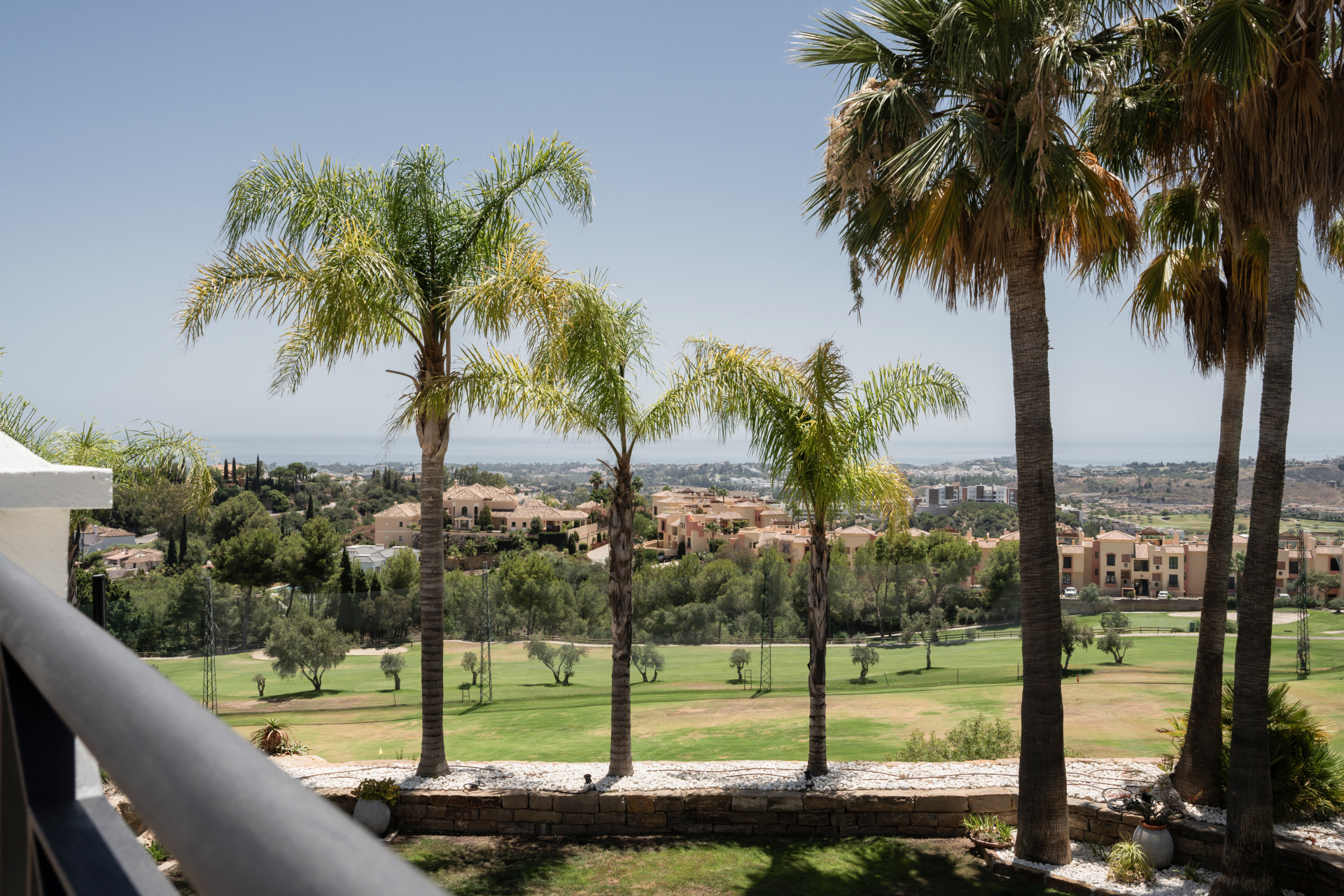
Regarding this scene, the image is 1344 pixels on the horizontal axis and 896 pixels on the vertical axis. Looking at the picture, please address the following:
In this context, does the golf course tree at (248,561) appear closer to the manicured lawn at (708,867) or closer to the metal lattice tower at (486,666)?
the metal lattice tower at (486,666)

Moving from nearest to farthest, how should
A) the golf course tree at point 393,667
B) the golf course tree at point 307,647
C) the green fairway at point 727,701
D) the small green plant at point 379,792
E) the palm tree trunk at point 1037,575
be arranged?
the palm tree trunk at point 1037,575 < the small green plant at point 379,792 < the green fairway at point 727,701 < the golf course tree at point 307,647 < the golf course tree at point 393,667

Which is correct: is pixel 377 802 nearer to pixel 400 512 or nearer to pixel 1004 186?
pixel 1004 186

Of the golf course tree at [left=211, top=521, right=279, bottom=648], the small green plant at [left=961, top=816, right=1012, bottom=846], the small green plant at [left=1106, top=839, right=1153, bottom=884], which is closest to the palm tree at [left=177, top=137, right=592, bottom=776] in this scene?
the small green plant at [left=961, top=816, right=1012, bottom=846]

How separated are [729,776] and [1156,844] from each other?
3.91m

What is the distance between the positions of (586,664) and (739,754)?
6.42 meters

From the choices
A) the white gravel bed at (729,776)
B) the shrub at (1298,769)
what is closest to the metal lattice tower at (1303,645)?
the white gravel bed at (729,776)

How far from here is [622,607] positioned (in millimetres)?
9133

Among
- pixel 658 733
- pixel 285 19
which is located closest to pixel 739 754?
pixel 658 733

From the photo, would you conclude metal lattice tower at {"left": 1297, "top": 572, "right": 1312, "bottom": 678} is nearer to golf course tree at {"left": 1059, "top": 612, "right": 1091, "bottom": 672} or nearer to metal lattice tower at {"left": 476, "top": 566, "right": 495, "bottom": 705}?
golf course tree at {"left": 1059, "top": 612, "right": 1091, "bottom": 672}

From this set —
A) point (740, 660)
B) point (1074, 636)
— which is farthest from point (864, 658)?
point (1074, 636)

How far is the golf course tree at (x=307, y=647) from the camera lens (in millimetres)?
15031

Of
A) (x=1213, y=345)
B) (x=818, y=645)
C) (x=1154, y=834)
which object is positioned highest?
(x=1213, y=345)

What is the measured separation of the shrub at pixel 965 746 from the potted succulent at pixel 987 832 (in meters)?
2.12

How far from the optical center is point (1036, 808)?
6.90m
